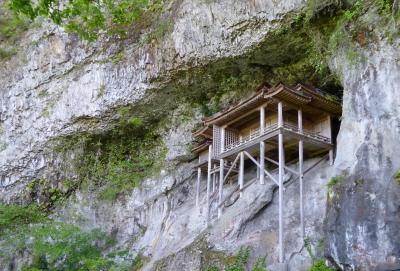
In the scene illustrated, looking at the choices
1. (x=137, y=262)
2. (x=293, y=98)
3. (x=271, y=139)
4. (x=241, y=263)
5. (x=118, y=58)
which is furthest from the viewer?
(x=118, y=58)

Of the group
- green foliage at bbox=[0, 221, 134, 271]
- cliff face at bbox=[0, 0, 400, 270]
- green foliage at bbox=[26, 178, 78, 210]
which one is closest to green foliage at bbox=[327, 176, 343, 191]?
cliff face at bbox=[0, 0, 400, 270]

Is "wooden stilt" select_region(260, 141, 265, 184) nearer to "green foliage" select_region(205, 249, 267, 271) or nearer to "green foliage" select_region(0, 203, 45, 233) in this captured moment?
"green foliage" select_region(205, 249, 267, 271)

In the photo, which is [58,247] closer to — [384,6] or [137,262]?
[137,262]

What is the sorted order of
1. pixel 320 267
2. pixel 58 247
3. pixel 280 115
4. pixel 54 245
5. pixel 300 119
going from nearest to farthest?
pixel 320 267 < pixel 280 115 < pixel 300 119 < pixel 58 247 < pixel 54 245

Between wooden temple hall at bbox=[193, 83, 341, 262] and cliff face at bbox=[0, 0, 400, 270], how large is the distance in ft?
2.91

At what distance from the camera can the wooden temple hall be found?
1541 cm

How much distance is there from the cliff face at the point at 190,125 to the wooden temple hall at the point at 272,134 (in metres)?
0.89

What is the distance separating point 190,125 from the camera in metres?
21.5

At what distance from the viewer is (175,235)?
19.1 meters

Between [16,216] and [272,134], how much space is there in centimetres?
1268

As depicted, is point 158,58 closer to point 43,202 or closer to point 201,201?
point 201,201

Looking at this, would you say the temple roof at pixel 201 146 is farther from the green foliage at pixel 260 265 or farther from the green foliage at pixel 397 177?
the green foliage at pixel 397 177

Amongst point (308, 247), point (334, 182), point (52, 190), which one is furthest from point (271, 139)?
point (52, 190)

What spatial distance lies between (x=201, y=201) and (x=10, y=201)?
10788 mm
